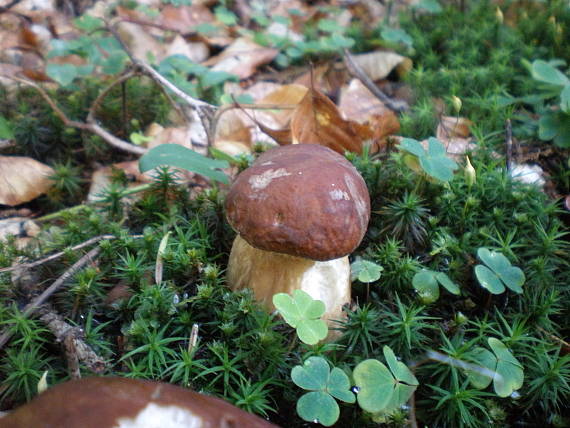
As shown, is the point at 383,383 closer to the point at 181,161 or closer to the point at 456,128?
the point at 181,161

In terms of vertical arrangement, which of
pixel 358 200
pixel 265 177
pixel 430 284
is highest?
pixel 265 177

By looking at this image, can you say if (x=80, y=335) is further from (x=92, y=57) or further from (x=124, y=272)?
(x=92, y=57)

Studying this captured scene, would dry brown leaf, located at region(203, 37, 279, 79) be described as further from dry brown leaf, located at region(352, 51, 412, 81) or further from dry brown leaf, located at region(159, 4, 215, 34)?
dry brown leaf, located at region(352, 51, 412, 81)

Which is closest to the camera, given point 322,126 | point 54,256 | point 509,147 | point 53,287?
point 53,287

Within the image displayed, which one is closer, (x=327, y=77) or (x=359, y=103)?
(x=359, y=103)

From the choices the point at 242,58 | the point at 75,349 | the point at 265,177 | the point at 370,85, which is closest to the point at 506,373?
the point at 265,177

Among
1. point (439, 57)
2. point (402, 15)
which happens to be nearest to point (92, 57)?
point (439, 57)

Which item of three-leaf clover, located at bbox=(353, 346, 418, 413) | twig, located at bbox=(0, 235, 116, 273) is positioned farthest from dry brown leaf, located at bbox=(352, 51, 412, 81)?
three-leaf clover, located at bbox=(353, 346, 418, 413)
